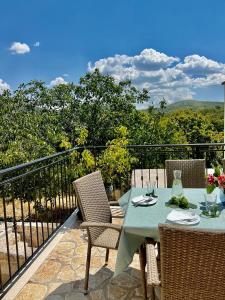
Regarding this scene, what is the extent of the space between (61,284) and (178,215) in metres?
1.38

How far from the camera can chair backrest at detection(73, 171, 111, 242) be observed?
9.10 ft

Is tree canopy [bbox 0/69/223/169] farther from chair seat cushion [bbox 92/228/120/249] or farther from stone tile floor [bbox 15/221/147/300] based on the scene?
chair seat cushion [bbox 92/228/120/249]

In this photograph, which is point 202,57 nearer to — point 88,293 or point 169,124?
point 169,124

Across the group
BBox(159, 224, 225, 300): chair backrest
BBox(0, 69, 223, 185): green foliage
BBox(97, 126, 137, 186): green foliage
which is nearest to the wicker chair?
BBox(159, 224, 225, 300): chair backrest

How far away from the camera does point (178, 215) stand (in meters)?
2.33

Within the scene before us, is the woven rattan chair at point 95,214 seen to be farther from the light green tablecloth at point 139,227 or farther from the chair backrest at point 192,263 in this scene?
the chair backrest at point 192,263

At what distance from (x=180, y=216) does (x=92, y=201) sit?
922 mm

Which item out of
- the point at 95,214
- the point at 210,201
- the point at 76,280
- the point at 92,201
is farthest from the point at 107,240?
the point at 210,201

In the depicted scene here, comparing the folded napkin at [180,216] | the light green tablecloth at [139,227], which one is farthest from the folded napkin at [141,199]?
the folded napkin at [180,216]

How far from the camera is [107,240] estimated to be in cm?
279

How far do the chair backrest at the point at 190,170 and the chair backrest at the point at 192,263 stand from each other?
6.58ft

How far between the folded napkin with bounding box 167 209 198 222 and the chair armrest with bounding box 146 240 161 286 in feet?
0.78

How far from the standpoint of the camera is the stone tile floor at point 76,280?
2766 mm

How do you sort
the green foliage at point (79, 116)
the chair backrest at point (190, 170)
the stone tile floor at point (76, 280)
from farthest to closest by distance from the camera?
the green foliage at point (79, 116)
the chair backrest at point (190, 170)
the stone tile floor at point (76, 280)
